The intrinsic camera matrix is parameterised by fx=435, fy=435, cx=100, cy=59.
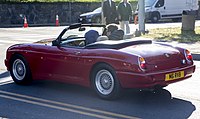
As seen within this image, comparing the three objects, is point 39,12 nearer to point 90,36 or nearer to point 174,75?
point 90,36

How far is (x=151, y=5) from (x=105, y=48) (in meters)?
25.6

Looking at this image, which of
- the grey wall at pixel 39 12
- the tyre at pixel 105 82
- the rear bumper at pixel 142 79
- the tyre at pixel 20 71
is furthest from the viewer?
the grey wall at pixel 39 12

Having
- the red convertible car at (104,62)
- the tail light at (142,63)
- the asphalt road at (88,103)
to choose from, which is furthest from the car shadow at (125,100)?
the tail light at (142,63)

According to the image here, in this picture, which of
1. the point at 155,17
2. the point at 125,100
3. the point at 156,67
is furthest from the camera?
the point at 155,17

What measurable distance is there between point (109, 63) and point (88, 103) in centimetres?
76

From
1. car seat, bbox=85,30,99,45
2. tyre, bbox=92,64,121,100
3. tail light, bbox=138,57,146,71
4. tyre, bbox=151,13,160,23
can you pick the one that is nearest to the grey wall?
tyre, bbox=151,13,160,23

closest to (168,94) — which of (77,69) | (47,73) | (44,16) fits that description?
(77,69)

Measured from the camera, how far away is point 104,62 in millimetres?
7359

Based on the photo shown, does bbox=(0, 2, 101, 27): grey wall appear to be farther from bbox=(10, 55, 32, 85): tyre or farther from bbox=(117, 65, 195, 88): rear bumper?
bbox=(117, 65, 195, 88): rear bumper

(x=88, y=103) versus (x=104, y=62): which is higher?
(x=104, y=62)

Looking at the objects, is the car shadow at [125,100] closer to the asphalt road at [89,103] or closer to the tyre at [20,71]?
the asphalt road at [89,103]

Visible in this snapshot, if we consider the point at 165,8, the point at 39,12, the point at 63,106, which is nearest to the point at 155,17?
the point at 165,8

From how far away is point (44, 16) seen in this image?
3428cm

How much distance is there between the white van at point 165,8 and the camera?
32.6 meters
